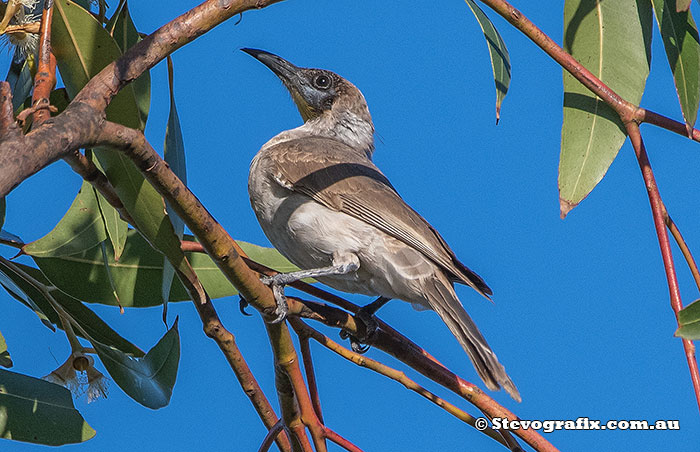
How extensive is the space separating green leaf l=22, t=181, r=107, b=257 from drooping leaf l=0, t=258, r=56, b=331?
0.09 meters

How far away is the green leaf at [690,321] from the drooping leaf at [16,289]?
6.24 feet

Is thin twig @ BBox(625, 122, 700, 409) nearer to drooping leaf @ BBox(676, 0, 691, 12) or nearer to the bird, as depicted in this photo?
drooping leaf @ BBox(676, 0, 691, 12)

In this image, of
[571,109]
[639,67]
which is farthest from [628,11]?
[571,109]

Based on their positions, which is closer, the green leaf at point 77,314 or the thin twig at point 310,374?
the thin twig at point 310,374

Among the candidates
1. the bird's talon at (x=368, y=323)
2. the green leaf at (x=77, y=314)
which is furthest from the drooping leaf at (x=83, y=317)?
the bird's talon at (x=368, y=323)

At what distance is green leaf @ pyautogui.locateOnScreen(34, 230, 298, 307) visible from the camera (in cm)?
307

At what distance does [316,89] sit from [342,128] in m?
0.28

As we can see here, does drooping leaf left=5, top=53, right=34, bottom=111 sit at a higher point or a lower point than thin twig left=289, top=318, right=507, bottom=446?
higher

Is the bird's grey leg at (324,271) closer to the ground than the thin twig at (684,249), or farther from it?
farther from it

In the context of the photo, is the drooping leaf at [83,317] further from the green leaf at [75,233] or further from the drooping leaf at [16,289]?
the green leaf at [75,233]

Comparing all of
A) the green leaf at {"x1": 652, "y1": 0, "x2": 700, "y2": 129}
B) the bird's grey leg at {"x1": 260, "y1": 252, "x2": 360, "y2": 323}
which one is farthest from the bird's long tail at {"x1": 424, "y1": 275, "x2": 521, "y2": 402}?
the green leaf at {"x1": 652, "y1": 0, "x2": 700, "y2": 129}

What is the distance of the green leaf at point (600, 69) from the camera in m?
2.99

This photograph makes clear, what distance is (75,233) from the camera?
2.97 m

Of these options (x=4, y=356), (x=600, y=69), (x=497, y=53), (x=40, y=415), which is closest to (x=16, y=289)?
(x=4, y=356)
